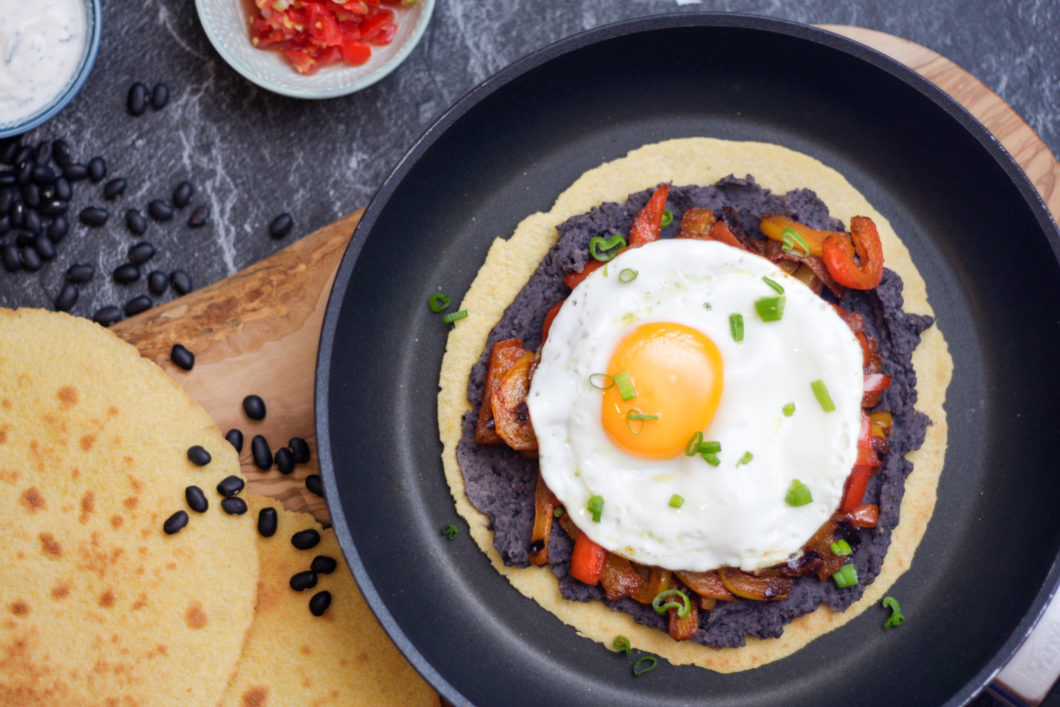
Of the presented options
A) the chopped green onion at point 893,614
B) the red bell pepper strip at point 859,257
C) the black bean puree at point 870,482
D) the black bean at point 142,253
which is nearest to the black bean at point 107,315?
the black bean at point 142,253

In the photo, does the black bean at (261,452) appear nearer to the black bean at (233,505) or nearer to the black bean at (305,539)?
the black bean at (233,505)

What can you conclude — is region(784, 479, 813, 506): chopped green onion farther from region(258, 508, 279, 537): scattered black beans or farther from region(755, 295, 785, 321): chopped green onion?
region(258, 508, 279, 537): scattered black beans

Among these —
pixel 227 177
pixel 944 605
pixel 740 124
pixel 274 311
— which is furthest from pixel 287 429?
pixel 944 605

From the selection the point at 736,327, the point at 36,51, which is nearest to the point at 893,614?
the point at 736,327

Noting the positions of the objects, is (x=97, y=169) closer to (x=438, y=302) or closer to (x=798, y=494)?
(x=438, y=302)

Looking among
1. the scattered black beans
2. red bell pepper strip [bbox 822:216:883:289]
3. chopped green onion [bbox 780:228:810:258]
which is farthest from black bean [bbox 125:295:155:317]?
red bell pepper strip [bbox 822:216:883:289]
